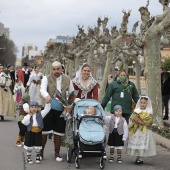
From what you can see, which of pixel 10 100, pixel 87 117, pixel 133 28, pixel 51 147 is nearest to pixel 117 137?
pixel 87 117

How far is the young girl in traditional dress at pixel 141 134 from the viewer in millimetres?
8734

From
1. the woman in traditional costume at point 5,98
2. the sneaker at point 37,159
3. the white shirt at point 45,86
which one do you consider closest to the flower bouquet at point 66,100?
the white shirt at point 45,86

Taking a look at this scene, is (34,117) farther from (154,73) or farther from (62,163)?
(154,73)

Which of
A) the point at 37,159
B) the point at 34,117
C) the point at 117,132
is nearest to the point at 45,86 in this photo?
the point at 34,117

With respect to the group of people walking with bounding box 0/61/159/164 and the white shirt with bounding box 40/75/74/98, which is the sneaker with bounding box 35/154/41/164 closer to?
the group of people walking with bounding box 0/61/159/164

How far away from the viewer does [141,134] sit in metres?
8.83

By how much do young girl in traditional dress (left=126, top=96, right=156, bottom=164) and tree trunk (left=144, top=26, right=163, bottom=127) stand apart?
18.5 feet

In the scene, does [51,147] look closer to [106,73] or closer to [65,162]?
[65,162]

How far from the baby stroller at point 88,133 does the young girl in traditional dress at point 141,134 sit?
0.67m

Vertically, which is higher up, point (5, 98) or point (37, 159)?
point (5, 98)

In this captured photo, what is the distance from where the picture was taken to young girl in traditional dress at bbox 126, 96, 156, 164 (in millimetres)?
8734

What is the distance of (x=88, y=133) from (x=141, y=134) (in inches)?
47.2

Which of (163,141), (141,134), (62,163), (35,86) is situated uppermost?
(35,86)

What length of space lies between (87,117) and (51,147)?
7.93ft
